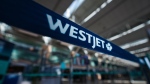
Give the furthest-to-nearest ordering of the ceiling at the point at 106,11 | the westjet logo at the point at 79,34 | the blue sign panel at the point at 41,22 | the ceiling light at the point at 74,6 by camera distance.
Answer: the ceiling light at the point at 74,6, the ceiling at the point at 106,11, the westjet logo at the point at 79,34, the blue sign panel at the point at 41,22

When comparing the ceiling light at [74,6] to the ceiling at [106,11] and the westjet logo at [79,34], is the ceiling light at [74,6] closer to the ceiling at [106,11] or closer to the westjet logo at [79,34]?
the ceiling at [106,11]

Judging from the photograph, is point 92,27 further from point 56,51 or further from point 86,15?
point 56,51

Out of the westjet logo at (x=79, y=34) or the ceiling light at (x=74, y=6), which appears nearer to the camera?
the westjet logo at (x=79, y=34)

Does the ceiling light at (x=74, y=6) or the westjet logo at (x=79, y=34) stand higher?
the ceiling light at (x=74, y=6)

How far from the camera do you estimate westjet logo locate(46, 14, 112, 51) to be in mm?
787

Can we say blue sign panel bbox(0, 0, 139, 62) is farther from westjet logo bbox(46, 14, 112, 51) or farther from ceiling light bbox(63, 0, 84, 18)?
ceiling light bbox(63, 0, 84, 18)

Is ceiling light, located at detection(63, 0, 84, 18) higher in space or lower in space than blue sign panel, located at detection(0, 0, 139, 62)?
higher

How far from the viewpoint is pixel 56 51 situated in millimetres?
6285

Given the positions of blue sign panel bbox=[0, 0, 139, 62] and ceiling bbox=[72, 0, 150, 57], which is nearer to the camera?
blue sign panel bbox=[0, 0, 139, 62]

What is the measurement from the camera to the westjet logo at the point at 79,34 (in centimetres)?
79

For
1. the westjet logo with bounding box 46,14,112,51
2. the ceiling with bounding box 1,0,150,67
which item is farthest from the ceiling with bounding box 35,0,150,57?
the westjet logo with bounding box 46,14,112,51

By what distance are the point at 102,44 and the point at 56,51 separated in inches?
212

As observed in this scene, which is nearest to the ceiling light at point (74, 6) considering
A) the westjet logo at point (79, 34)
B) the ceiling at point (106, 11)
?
the ceiling at point (106, 11)

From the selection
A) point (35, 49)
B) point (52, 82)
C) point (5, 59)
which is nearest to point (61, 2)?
point (5, 59)
